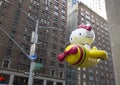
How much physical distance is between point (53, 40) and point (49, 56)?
5920 mm

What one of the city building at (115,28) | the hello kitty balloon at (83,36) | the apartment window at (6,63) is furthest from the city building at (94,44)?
the city building at (115,28)

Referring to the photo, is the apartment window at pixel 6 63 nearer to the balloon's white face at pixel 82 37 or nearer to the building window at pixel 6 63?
the building window at pixel 6 63

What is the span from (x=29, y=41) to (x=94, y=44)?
97.6ft

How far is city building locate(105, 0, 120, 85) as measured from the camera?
11.6ft

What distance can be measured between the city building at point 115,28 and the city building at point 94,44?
45584 millimetres

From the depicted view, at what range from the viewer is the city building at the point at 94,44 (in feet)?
167

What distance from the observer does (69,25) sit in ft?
213

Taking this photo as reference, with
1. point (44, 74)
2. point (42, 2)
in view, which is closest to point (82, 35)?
point (44, 74)

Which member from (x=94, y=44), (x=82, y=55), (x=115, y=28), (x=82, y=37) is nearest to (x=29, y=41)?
(x=94, y=44)

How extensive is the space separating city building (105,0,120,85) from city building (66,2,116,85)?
45584 millimetres

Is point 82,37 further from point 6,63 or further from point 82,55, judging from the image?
point 6,63

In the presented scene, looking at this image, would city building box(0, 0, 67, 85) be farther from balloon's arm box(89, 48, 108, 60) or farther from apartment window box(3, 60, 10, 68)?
balloon's arm box(89, 48, 108, 60)

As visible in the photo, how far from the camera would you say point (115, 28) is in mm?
3842

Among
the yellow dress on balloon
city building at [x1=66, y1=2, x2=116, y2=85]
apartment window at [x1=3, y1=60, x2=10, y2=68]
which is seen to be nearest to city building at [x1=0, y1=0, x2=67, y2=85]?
apartment window at [x1=3, y1=60, x2=10, y2=68]
